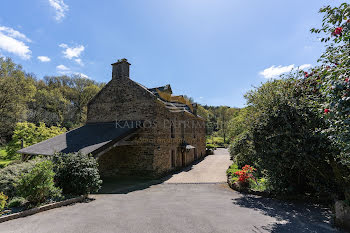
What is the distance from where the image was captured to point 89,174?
7.80m

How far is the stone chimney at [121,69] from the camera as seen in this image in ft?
49.4

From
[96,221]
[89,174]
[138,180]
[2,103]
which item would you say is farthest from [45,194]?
[2,103]

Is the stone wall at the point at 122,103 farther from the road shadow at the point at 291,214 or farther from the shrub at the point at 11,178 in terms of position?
the road shadow at the point at 291,214

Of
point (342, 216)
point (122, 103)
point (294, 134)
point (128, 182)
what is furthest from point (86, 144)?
point (342, 216)

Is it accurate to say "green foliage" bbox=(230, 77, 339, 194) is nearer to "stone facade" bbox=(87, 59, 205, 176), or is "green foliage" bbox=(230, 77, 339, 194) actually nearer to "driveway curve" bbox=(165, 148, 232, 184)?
"driveway curve" bbox=(165, 148, 232, 184)

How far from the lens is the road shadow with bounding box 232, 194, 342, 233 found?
16.0 ft

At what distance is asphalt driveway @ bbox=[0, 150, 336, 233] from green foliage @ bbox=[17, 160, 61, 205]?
80 centimetres

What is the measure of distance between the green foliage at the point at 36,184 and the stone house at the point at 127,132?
4171mm

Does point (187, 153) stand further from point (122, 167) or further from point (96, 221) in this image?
point (96, 221)

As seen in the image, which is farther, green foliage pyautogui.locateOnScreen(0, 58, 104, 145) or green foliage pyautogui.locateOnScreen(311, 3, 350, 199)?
green foliage pyautogui.locateOnScreen(0, 58, 104, 145)

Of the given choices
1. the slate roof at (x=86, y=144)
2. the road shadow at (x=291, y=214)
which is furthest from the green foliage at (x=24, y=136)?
the road shadow at (x=291, y=214)

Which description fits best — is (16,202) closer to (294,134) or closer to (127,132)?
(127,132)

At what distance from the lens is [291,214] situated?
595cm

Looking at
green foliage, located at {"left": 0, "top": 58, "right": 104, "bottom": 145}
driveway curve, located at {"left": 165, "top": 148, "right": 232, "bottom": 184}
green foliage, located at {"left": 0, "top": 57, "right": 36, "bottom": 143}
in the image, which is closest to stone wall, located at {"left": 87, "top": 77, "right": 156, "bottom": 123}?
driveway curve, located at {"left": 165, "top": 148, "right": 232, "bottom": 184}
